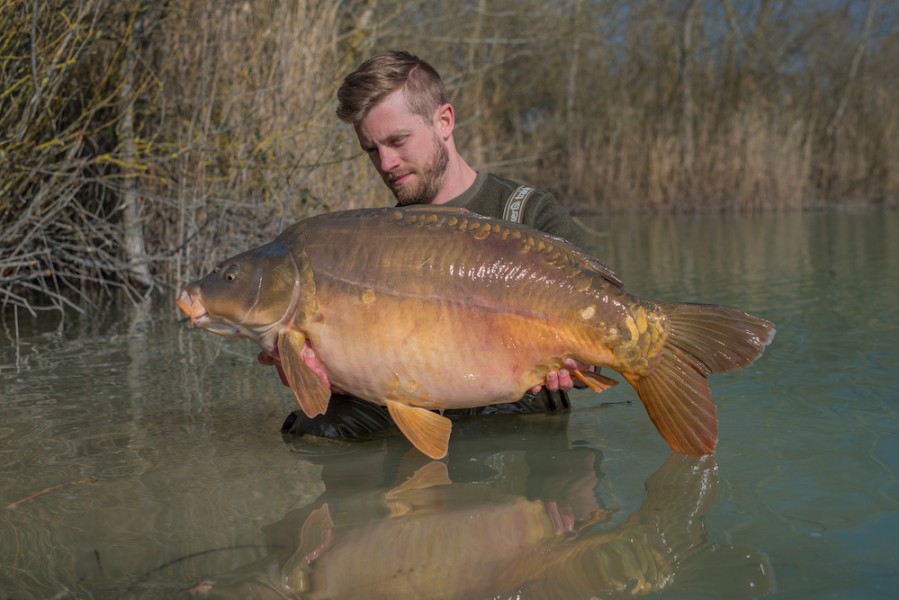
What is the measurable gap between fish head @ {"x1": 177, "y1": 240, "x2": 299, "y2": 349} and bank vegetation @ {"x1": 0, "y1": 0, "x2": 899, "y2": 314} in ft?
7.78

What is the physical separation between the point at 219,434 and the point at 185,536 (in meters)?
0.90

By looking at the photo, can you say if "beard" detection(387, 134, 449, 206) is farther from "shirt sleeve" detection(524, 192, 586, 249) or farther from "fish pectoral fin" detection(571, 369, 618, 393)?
"fish pectoral fin" detection(571, 369, 618, 393)

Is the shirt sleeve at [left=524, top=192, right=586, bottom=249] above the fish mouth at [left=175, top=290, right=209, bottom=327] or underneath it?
above

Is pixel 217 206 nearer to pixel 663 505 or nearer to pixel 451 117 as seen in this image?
pixel 451 117

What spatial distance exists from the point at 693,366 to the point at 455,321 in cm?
59

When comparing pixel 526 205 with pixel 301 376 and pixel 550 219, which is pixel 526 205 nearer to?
pixel 550 219

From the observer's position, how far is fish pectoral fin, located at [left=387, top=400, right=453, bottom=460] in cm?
268

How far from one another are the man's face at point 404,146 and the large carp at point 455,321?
0.71m

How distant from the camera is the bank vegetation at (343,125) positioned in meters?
5.55

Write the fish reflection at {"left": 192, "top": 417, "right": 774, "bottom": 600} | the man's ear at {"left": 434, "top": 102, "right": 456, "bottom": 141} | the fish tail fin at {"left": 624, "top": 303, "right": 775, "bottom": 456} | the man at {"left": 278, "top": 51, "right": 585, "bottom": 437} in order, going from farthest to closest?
the man's ear at {"left": 434, "top": 102, "right": 456, "bottom": 141} < the man at {"left": 278, "top": 51, "right": 585, "bottom": 437} < the fish tail fin at {"left": 624, "top": 303, "right": 775, "bottom": 456} < the fish reflection at {"left": 192, "top": 417, "right": 774, "bottom": 600}

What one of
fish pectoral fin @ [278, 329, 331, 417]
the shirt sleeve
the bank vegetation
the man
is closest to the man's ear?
the man

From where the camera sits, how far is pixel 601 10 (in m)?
15.1

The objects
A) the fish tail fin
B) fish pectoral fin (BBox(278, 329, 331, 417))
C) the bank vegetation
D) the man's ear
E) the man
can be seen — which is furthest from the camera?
the bank vegetation

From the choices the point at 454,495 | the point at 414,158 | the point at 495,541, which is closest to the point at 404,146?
the point at 414,158
